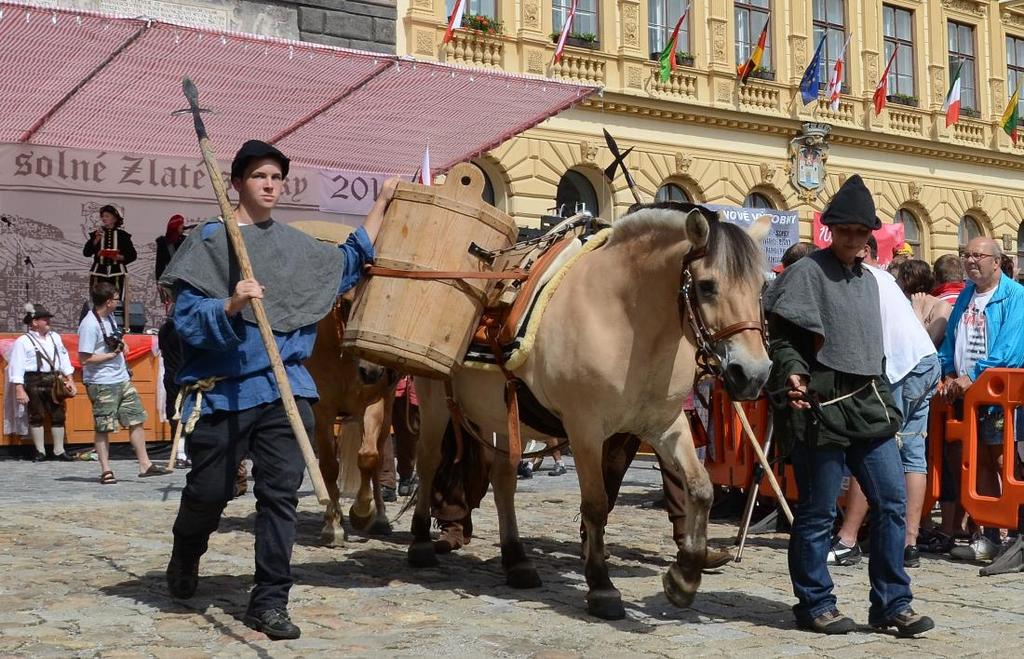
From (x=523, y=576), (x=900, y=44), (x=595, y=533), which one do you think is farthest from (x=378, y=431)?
(x=900, y=44)

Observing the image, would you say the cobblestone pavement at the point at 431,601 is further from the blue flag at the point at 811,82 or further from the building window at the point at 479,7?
the blue flag at the point at 811,82

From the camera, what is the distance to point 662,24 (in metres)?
27.3

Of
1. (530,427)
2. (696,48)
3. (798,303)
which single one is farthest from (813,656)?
(696,48)

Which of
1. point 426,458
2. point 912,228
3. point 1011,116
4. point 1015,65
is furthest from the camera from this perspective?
point 1015,65

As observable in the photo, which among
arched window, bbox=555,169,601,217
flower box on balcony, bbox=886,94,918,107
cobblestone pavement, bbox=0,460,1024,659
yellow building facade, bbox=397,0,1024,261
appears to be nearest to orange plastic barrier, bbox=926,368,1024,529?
cobblestone pavement, bbox=0,460,1024,659

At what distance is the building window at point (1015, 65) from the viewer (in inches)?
1388

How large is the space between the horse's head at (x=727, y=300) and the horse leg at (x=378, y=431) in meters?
3.01

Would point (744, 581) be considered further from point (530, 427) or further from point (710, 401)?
point (710, 401)

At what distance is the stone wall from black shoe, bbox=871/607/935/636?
12.2m

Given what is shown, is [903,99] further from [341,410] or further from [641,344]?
[641,344]

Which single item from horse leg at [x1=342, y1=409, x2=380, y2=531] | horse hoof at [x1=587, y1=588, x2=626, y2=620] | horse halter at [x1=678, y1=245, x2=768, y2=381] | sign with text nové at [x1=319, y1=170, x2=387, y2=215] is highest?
sign with text nové at [x1=319, y1=170, x2=387, y2=215]

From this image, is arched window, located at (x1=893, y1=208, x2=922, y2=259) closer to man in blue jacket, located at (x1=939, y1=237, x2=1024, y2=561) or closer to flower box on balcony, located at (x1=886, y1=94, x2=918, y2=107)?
flower box on balcony, located at (x1=886, y1=94, x2=918, y2=107)

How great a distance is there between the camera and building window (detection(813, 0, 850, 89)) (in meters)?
30.6

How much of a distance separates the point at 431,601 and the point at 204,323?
5.51ft
